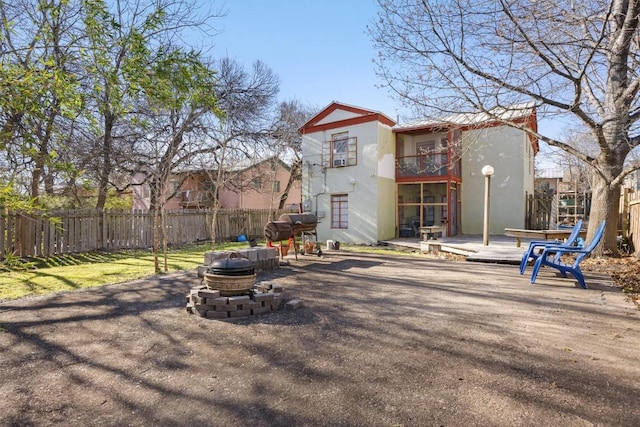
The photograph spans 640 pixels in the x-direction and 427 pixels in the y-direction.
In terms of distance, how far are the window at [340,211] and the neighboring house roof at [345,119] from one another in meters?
3.18

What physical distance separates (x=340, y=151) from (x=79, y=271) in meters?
10.8

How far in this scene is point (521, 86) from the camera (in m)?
7.64

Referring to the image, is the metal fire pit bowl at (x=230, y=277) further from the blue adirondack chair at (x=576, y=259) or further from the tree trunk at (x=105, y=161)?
the tree trunk at (x=105, y=161)

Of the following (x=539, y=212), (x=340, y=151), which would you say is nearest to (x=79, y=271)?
(x=340, y=151)

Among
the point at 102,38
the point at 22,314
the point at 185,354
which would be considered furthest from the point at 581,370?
the point at 22,314

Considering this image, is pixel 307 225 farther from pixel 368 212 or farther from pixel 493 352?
pixel 493 352

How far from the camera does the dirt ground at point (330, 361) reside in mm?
2389

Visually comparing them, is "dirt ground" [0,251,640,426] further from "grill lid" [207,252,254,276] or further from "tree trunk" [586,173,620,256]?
"tree trunk" [586,173,620,256]

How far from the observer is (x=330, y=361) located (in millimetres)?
3215

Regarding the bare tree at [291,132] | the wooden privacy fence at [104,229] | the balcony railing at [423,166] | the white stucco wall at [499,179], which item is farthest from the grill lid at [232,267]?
the white stucco wall at [499,179]

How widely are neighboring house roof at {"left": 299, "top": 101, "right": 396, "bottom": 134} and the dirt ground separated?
10424mm

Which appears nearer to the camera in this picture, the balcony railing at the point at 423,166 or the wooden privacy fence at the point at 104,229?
the wooden privacy fence at the point at 104,229

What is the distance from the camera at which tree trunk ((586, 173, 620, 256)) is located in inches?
333

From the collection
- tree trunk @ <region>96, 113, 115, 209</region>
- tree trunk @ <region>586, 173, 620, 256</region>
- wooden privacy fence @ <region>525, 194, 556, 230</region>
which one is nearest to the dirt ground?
tree trunk @ <region>586, 173, 620, 256</region>
